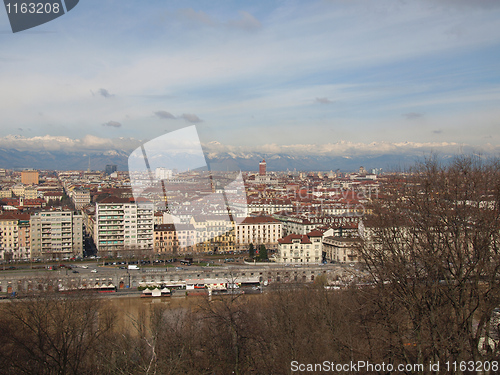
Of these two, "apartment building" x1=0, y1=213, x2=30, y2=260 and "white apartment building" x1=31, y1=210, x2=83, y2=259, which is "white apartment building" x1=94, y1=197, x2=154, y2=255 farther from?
"apartment building" x1=0, y1=213, x2=30, y2=260

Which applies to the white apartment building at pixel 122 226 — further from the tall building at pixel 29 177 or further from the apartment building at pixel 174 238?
the tall building at pixel 29 177

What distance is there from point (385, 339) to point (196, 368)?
2.14 meters

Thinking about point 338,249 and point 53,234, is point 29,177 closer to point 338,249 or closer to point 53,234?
point 53,234

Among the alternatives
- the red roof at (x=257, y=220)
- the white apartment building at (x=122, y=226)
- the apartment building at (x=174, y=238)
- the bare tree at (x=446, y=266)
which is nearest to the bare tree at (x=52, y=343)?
the bare tree at (x=446, y=266)

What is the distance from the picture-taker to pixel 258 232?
15156 millimetres

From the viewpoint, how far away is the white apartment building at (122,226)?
13.4m

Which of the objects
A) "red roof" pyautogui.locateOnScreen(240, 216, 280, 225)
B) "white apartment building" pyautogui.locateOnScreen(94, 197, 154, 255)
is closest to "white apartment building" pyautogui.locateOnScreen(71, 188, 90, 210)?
"white apartment building" pyautogui.locateOnScreen(94, 197, 154, 255)

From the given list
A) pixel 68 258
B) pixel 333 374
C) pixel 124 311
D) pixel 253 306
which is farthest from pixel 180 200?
pixel 333 374

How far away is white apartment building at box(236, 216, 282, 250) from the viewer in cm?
1498

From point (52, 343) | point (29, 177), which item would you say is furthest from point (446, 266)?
point (29, 177)

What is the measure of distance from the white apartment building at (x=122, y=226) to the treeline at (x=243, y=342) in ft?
21.5

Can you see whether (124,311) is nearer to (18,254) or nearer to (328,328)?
(328,328)

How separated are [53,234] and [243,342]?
9.92 metres

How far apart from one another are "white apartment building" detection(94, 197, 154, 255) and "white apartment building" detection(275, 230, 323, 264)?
13.3 feet
